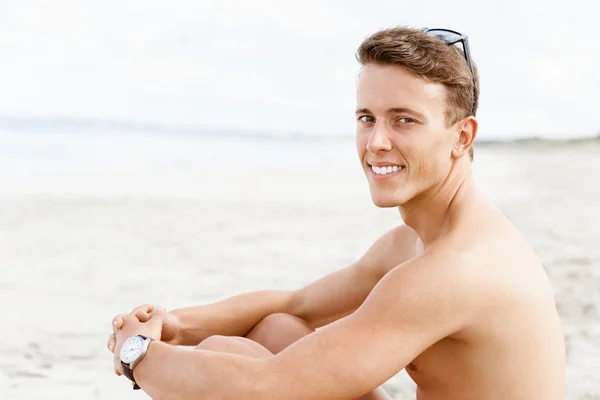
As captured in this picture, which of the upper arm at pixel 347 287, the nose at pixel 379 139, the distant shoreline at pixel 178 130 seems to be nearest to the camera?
the nose at pixel 379 139

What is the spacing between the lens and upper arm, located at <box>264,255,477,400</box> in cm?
185

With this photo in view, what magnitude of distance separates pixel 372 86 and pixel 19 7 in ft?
80.3

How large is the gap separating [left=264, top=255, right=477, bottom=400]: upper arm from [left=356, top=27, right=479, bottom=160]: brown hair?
1.49 feet

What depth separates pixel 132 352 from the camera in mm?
2246

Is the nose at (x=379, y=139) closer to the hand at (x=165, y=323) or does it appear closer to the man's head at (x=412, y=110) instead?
the man's head at (x=412, y=110)

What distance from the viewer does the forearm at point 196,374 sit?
1956 millimetres

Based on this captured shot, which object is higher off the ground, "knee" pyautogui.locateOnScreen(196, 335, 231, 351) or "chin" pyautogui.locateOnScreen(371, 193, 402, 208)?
"chin" pyautogui.locateOnScreen(371, 193, 402, 208)

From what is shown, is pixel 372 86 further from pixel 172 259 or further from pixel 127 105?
pixel 127 105

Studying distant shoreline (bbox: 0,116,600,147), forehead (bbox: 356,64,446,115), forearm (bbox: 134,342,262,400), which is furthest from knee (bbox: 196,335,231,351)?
distant shoreline (bbox: 0,116,600,147)

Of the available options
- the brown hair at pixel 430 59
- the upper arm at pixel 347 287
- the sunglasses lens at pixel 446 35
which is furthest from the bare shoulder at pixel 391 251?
the sunglasses lens at pixel 446 35

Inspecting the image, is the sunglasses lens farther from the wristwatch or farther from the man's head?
the wristwatch

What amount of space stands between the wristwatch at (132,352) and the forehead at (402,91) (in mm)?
875

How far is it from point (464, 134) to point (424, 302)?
52 cm

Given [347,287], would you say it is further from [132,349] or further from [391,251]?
[132,349]
